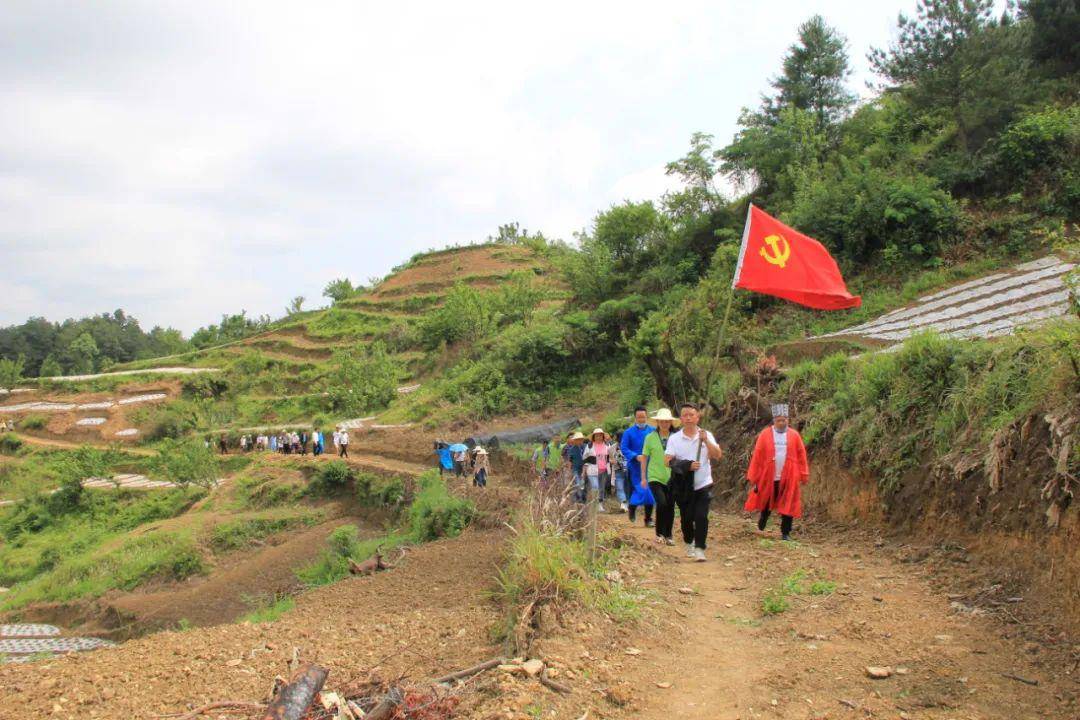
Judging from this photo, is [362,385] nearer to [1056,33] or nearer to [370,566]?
[370,566]

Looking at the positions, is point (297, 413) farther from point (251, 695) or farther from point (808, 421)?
point (251, 695)

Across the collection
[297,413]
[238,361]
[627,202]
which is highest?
[627,202]

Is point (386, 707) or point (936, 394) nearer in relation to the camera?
point (386, 707)

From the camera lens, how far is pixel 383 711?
4.07 metres

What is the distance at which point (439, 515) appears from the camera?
16625 mm

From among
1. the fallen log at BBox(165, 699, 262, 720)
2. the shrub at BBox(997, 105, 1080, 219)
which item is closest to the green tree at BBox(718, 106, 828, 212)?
the shrub at BBox(997, 105, 1080, 219)

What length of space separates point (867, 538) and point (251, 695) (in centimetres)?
618

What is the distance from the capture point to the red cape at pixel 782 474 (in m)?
7.79

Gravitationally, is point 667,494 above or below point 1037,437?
below

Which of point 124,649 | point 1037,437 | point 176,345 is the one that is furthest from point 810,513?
point 176,345

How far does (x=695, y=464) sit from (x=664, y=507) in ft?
3.43

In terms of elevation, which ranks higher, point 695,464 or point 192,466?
point 695,464

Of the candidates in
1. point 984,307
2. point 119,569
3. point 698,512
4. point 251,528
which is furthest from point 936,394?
point 119,569

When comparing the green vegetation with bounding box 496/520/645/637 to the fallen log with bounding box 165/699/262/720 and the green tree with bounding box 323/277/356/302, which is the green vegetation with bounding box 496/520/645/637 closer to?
the fallen log with bounding box 165/699/262/720
